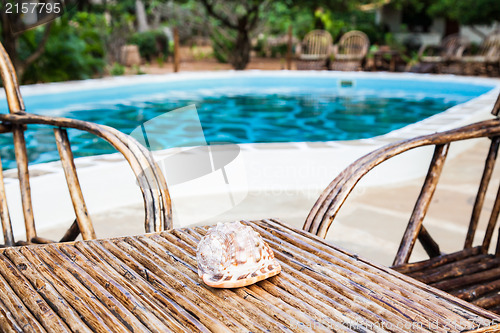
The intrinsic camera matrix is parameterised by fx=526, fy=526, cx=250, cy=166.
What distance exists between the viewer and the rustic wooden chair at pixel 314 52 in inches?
475

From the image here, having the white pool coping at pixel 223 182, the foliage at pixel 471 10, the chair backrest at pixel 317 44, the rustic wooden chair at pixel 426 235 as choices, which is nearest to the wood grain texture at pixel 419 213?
the rustic wooden chair at pixel 426 235

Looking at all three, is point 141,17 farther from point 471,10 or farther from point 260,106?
point 260,106

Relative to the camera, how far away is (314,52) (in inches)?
502

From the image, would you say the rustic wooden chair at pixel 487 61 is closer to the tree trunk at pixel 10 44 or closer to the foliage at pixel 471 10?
the foliage at pixel 471 10

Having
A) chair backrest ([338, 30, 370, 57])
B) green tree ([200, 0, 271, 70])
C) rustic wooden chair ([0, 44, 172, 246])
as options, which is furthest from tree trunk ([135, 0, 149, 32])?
rustic wooden chair ([0, 44, 172, 246])

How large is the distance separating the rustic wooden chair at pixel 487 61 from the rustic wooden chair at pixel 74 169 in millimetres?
10703

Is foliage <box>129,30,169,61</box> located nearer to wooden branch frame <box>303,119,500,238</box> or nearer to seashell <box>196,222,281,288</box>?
wooden branch frame <box>303,119,500,238</box>

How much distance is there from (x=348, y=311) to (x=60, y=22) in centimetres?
990

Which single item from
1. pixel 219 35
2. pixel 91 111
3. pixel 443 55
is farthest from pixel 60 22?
pixel 443 55

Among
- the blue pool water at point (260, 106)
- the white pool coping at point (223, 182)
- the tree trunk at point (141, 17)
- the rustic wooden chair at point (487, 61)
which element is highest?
the tree trunk at point (141, 17)

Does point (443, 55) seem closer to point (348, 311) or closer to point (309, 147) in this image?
point (309, 147)

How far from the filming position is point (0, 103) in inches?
276

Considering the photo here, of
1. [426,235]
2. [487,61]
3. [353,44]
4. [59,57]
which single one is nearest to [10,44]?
[59,57]

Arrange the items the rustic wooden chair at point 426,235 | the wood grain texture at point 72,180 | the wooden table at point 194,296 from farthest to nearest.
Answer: the wood grain texture at point 72,180
the rustic wooden chair at point 426,235
the wooden table at point 194,296
